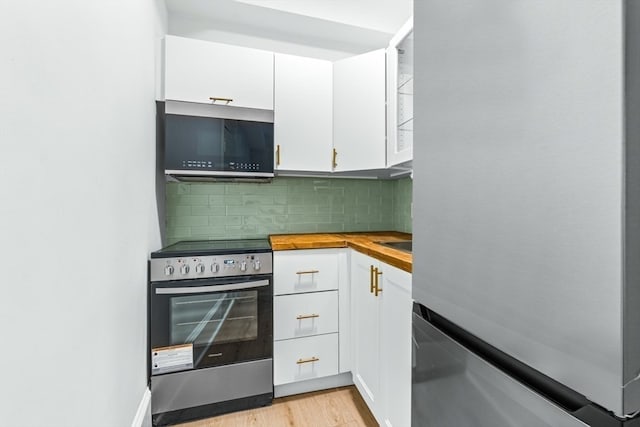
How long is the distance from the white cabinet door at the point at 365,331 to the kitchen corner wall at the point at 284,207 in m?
0.71

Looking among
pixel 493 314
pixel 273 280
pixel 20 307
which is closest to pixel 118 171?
pixel 20 307

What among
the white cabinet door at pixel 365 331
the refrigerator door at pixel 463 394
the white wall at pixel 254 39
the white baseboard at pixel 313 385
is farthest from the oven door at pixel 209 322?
the white wall at pixel 254 39

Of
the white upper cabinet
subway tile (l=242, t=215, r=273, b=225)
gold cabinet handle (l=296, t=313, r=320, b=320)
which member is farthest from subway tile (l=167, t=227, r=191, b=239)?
the white upper cabinet

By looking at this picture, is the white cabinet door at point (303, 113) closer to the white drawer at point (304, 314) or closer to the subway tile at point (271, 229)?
the subway tile at point (271, 229)

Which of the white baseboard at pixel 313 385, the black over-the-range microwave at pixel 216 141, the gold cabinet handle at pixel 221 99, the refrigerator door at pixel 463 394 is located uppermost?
the gold cabinet handle at pixel 221 99

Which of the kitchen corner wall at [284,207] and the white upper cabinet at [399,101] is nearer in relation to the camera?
the white upper cabinet at [399,101]

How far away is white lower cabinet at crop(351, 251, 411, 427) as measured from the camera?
113 cm

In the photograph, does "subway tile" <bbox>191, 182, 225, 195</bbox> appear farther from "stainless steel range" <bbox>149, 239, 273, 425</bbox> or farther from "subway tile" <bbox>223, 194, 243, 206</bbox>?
"stainless steel range" <bbox>149, 239, 273, 425</bbox>

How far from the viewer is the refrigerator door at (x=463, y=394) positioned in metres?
0.41

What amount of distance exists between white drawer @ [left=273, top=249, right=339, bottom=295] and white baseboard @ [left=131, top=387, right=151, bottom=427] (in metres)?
0.81

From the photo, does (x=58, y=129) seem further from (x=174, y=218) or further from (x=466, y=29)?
(x=174, y=218)

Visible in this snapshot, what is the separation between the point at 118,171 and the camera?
1104 mm

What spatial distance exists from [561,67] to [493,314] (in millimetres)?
370

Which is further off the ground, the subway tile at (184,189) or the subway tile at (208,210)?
the subway tile at (184,189)
